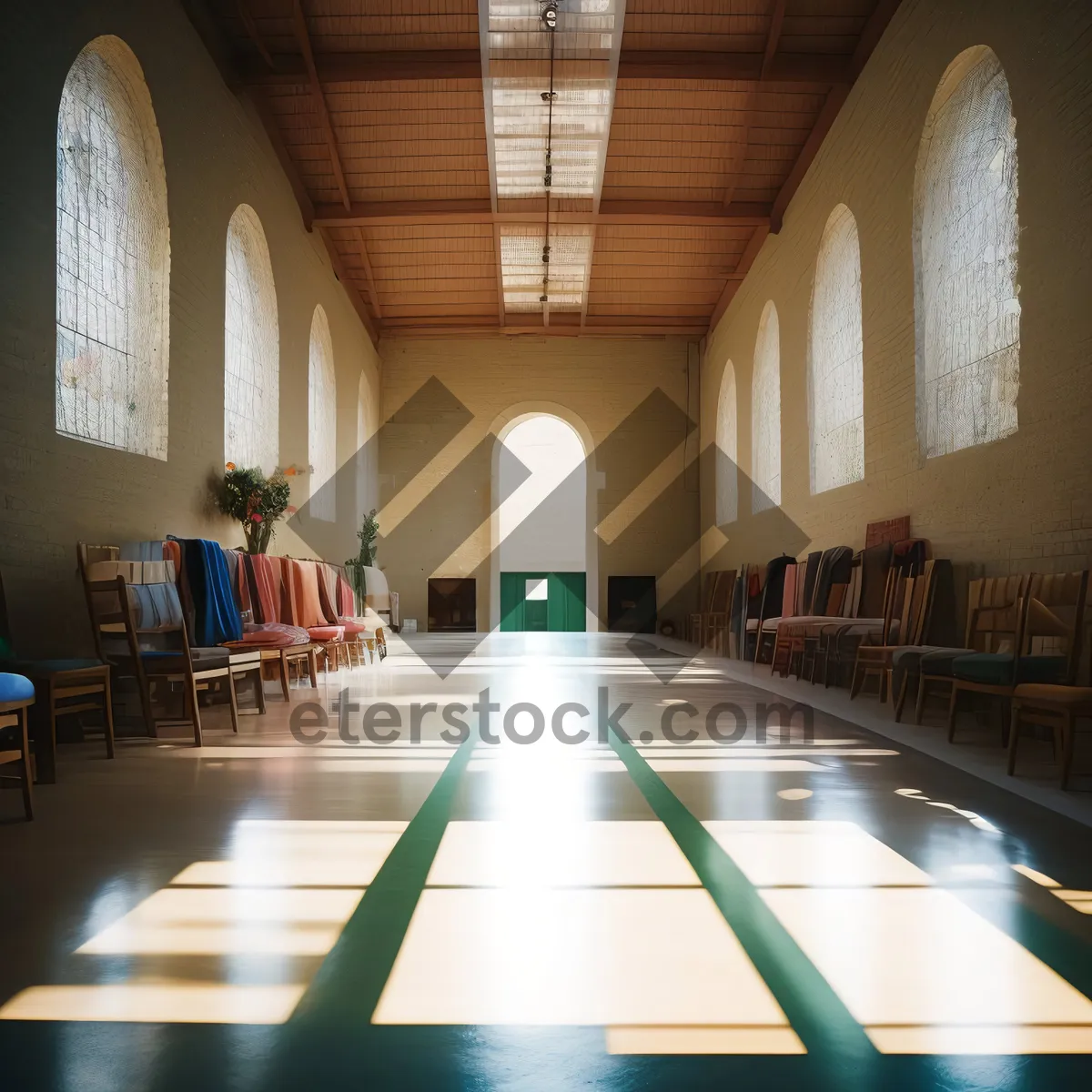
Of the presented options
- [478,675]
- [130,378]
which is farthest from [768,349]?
[130,378]

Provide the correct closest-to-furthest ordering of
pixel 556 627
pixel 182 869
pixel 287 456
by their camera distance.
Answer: pixel 182 869, pixel 287 456, pixel 556 627

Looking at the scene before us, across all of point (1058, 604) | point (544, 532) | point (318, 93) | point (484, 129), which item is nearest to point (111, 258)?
point (318, 93)

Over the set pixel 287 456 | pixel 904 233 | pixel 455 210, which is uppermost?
pixel 455 210

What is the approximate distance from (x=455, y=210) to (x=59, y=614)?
785cm

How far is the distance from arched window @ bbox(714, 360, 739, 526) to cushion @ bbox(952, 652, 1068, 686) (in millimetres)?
9546

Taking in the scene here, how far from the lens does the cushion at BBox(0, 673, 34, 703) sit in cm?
275

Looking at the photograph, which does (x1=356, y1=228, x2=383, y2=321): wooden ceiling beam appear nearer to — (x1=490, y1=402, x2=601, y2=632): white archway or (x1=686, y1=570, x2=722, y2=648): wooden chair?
(x1=490, y1=402, x2=601, y2=632): white archway

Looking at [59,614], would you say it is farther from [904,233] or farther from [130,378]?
[904,233]

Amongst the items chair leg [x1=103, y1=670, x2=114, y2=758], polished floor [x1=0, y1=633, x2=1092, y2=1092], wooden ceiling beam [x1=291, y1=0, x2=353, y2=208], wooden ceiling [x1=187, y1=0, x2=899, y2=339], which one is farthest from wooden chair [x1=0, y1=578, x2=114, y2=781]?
wooden ceiling beam [x1=291, y1=0, x2=353, y2=208]

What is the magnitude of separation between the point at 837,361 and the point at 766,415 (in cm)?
285

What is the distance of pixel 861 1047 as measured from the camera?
1.38 metres

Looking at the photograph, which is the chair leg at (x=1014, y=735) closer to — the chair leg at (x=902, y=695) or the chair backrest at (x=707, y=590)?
the chair leg at (x=902, y=695)

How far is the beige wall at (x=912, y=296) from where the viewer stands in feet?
15.6

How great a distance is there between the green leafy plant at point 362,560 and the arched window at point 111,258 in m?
5.90
